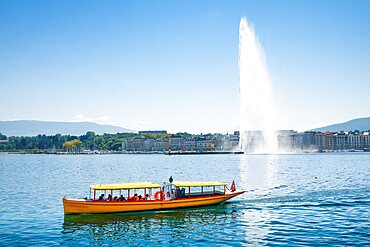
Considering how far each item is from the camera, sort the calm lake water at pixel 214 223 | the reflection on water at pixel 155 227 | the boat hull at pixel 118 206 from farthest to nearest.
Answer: the boat hull at pixel 118 206
the reflection on water at pixel 155 227
the calm lake water at pixel 214 223

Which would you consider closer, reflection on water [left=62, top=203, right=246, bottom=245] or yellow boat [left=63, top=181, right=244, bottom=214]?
reflection on water [left=62, top=203, right=246, bottom=245]

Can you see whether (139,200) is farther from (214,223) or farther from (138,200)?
(214,223)

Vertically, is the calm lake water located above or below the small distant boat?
below

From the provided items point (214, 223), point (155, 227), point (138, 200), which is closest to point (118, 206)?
point (138, 200)

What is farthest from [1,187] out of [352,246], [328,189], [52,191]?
[352,246]

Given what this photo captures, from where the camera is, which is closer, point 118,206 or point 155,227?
point 155,227

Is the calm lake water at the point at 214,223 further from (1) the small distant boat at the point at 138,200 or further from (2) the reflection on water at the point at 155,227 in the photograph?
(1) the small distant boat at the point at 138,200

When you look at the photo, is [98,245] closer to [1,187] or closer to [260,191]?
[260,191]

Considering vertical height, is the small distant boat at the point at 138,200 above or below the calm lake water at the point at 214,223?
above

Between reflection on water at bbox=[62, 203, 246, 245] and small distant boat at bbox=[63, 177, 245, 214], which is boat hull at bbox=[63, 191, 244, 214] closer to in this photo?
small distant boat at bbox=[63, 177, 245, 214]

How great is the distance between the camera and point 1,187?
184ft

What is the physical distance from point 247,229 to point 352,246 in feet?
23.7

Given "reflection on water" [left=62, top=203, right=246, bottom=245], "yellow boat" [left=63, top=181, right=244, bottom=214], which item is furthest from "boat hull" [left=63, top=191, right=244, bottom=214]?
"reflection on water" [left=62, top=203, right=246, bottom=245]

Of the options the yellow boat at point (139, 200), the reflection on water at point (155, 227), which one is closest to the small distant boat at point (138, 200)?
the yellow boat at point (139, 200)
